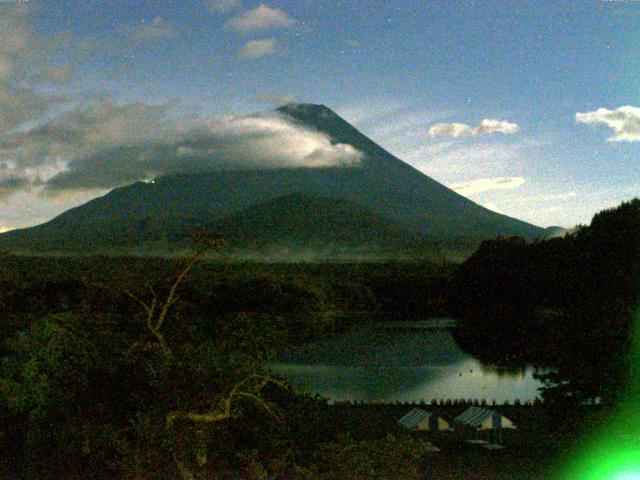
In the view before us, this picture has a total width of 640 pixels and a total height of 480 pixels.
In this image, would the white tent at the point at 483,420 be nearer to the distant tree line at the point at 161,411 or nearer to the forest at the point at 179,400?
the forest at the point at 179,400

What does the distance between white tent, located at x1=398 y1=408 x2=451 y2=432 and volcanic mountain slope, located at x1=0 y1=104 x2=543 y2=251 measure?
10390 cm

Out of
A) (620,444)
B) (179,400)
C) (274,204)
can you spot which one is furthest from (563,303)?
(274,204)

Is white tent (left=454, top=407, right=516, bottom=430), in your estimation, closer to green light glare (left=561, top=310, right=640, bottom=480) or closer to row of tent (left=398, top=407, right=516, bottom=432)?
row of tent (left=398, top=407, right=516, bottom=432)

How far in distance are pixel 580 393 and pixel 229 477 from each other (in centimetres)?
648

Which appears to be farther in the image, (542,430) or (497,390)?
(497,390)

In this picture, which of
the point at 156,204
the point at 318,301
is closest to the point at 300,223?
the point at 156,204

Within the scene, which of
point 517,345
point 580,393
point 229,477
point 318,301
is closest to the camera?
point 229,477

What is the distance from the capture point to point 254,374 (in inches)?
330

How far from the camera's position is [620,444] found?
1103cm

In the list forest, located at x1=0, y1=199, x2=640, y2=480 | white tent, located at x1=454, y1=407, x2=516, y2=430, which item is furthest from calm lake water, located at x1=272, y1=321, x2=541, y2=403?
forest, located at x1=0, y1=199, x2=640, y2=480

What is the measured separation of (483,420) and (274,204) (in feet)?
482

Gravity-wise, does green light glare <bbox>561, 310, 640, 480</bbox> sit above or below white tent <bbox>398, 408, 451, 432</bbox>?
above

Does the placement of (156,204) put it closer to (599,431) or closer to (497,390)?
(497,390)

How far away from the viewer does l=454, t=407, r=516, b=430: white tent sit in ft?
50.9
